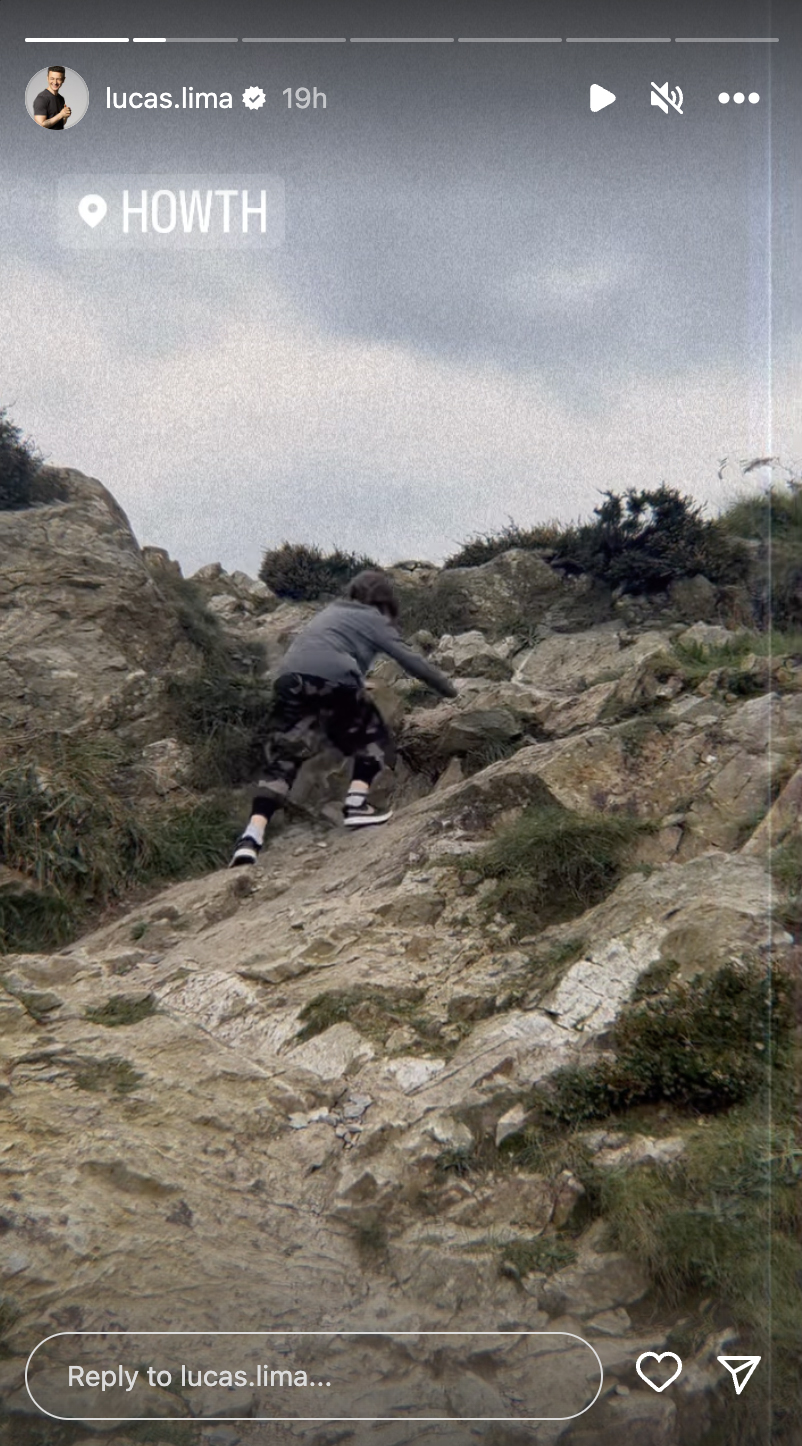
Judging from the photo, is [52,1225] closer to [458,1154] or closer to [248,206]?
[458,1154]

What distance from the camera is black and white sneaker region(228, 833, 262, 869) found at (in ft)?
18.7

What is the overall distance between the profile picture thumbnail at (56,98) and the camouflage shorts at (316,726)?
112 inches

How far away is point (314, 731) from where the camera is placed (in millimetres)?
5691

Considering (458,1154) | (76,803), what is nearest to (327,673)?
(76,803)

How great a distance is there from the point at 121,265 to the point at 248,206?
65 cm

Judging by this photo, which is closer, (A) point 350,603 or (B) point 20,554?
(A) point 350,603

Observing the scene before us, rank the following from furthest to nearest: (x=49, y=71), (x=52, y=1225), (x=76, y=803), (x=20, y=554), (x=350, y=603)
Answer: (x=20, y=554), (x=76, y=803), (x=350, y=603), (x=49, y=71), (x=52, y=1225)

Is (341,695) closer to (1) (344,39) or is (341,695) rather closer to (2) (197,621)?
(2) (197,621)

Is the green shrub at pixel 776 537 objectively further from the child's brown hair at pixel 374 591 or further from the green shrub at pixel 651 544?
the child's brown hair at pixel 374 591

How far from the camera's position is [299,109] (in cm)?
429

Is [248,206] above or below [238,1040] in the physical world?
above

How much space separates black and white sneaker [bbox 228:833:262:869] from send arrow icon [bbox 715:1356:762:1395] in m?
3.40

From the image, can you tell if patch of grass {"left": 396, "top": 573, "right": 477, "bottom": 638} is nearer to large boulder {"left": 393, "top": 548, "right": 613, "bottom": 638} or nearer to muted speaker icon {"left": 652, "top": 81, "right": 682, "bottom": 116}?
large boulder {"left": 393, "top": 548, "right": 613, "bottom": 638}

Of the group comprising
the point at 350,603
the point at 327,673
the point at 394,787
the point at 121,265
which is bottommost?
the point at 394,787
